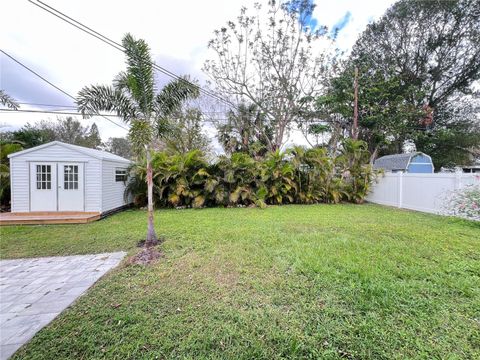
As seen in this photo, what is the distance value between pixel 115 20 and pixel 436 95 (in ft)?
69.2

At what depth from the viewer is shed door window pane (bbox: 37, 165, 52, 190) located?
6969 mm

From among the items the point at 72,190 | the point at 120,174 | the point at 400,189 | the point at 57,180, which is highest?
the point at 120,174

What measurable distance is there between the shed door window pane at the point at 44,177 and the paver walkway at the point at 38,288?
414cm

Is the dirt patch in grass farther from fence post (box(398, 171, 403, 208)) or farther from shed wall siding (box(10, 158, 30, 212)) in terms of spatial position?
fence post (box(398, 171, 403, 208))

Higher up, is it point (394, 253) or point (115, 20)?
point (115, 20)

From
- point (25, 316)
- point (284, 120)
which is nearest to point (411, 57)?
point (284, 120)

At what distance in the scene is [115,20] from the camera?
5.86 m

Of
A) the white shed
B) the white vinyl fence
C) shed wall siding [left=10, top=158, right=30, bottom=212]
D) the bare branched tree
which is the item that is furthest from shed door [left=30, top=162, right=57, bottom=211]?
the white vinyl fence

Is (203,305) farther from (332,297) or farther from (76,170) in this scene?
(76,170)

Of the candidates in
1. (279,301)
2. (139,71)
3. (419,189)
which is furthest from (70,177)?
(419,189)

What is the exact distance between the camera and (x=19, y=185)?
689cm

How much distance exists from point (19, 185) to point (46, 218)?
5.77 feet

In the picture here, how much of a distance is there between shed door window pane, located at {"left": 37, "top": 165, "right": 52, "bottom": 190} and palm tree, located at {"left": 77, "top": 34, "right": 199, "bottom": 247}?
4.05 m

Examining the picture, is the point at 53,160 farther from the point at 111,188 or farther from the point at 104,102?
the point at 104,102
